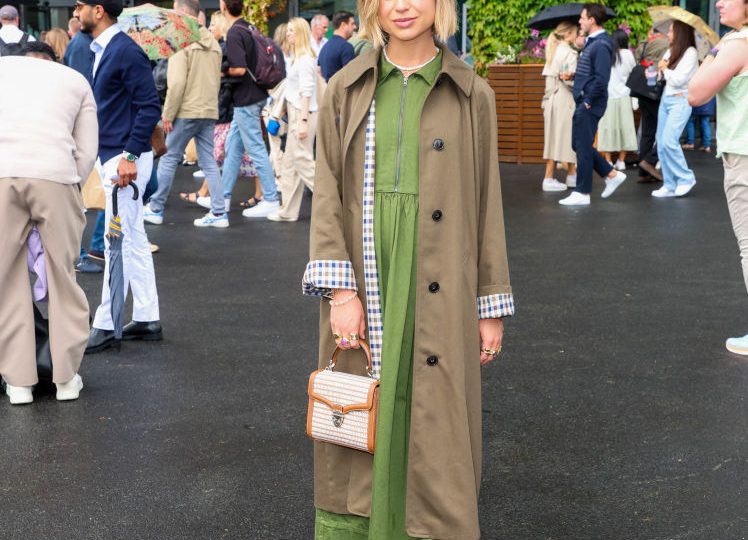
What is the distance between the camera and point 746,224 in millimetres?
6484

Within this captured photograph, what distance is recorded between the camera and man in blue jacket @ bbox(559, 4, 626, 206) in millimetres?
12555

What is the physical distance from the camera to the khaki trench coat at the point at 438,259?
3.12 metres

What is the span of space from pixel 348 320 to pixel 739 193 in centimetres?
398

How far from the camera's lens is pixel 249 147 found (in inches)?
464


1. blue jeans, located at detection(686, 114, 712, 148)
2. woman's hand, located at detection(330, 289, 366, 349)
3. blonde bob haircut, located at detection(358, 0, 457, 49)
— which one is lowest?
blue jeans, located at detection(686, 114, 712, 148)

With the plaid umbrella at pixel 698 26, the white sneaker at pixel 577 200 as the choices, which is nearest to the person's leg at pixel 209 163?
the white sneaker at pixel 577 200

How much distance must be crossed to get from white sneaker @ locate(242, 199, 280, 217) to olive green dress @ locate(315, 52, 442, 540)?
30.0ft

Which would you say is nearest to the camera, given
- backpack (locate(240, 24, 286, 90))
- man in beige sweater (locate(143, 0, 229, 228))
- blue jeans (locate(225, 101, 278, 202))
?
man in beige sweater (locate(143, 0, 229, 228))

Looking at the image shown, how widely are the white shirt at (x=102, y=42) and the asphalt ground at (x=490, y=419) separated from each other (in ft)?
5.69

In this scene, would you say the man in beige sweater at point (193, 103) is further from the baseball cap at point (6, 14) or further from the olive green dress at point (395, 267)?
the olive green dress at point (395, 267)

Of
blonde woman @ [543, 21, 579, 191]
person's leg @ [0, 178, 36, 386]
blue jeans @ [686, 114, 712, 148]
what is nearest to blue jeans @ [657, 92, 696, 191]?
blonde woman @ [543, 21, 579, 191]

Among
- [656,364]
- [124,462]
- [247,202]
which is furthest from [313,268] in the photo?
[247,202]

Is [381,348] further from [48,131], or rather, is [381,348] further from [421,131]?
[48,131]

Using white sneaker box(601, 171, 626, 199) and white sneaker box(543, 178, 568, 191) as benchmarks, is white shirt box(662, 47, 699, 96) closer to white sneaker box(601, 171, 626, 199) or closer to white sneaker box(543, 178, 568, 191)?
white sneaker box(601, 171, 626, 199)
